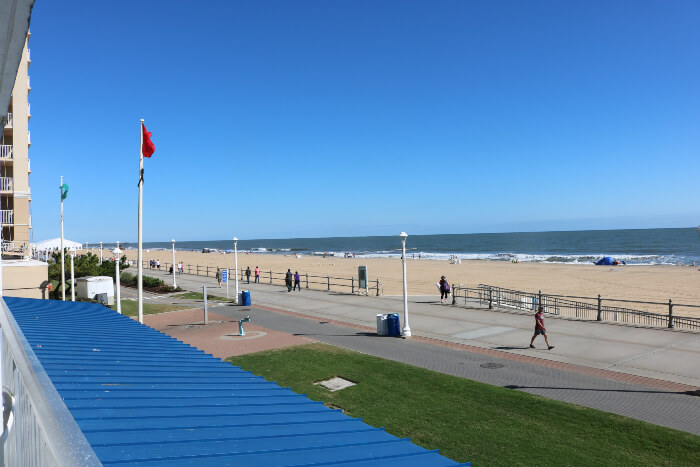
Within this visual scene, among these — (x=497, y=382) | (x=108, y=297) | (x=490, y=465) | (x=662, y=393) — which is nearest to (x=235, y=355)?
(x=497, y=382)

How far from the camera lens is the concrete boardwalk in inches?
379

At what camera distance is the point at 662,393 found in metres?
9.80

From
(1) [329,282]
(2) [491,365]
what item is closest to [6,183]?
(1) [329,282]

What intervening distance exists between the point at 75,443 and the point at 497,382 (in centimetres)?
1073

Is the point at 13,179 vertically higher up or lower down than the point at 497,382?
higher up

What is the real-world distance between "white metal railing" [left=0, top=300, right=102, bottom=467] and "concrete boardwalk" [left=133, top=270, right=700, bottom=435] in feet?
32.0

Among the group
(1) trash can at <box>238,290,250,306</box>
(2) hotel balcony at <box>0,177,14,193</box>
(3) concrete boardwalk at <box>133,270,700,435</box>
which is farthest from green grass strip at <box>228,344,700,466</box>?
(2) hotel balcony at <box>0,177,14,193</box>

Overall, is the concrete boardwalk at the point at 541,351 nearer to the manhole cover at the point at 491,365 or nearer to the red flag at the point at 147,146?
the manhole cover at the point at 491,365

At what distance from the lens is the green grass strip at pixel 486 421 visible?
7004 millimetres

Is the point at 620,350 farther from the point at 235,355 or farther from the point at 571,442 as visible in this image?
the point at 235,355

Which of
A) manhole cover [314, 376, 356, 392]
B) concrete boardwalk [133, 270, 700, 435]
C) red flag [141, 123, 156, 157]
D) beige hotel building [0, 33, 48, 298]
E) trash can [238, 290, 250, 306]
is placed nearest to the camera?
concrete boardwalk [133, 270, 700, 435]

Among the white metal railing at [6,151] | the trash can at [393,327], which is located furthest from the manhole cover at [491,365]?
the white metal railing at [6,151]

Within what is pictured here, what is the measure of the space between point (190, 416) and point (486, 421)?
6.13 meters

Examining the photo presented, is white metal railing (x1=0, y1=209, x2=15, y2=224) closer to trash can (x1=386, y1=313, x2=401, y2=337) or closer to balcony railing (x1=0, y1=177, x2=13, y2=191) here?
balcony railing (x1=0, y1=177, x2=13, y2=191)
